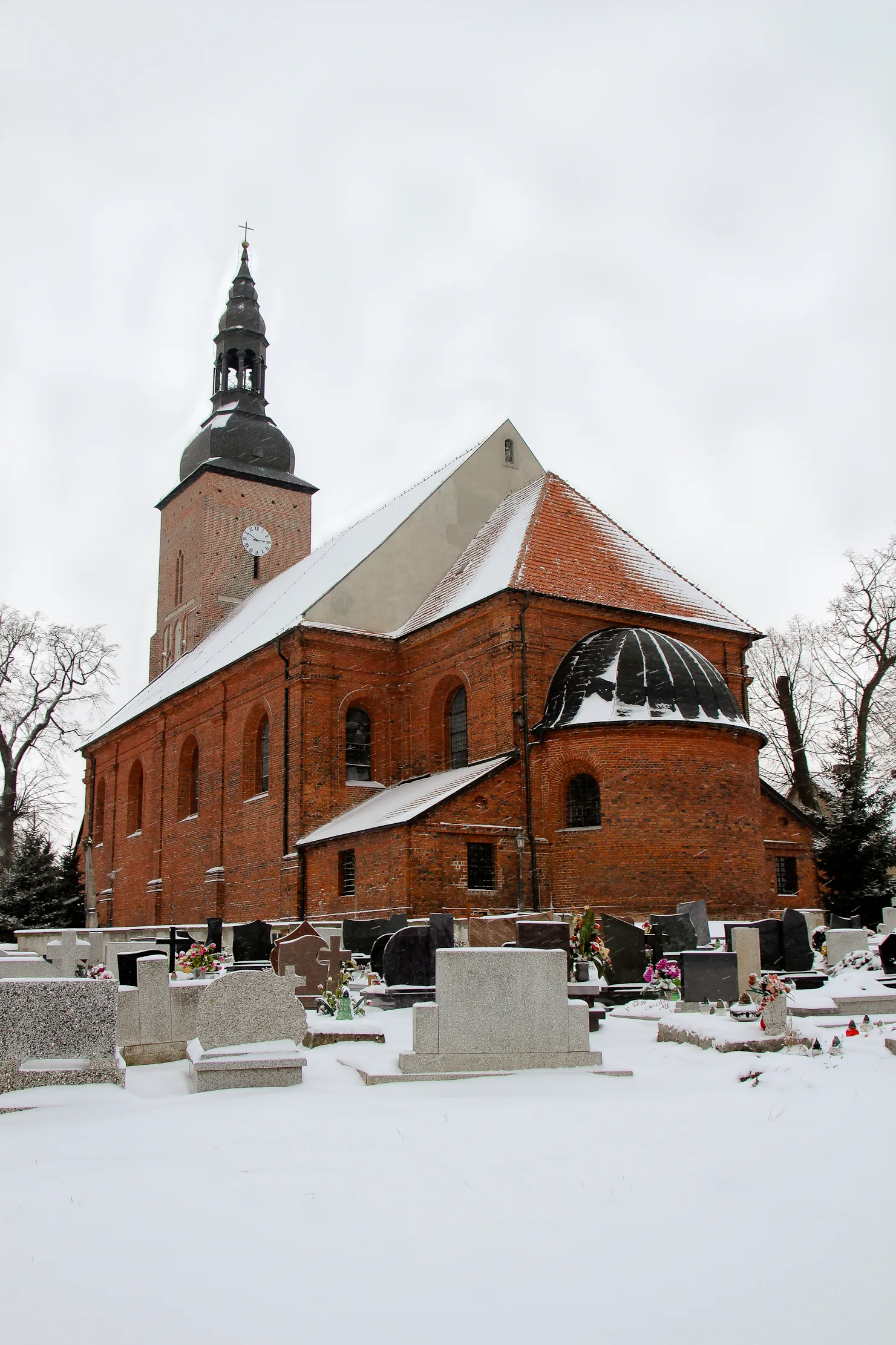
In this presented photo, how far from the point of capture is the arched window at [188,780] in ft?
104

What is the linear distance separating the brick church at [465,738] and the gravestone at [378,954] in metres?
3.83

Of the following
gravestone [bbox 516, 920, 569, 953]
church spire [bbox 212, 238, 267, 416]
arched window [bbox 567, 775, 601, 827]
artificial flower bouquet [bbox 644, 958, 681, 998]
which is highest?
church spire [bbox 212, 238, 267, 416]

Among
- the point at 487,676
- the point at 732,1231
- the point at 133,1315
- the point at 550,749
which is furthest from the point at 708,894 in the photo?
the point at 133,1315

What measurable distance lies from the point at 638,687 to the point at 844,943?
740 centimetres

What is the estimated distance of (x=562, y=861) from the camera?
840 inches

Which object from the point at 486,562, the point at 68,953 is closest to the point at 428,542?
the point at 486,562

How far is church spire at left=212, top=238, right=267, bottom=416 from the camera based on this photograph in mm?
39188

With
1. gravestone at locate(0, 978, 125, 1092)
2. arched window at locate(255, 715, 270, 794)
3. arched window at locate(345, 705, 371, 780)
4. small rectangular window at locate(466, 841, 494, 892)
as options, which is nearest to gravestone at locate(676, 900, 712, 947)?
small rectangular window at locate(466, 841, 494, 892)

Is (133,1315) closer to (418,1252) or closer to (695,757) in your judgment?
(418,1252)

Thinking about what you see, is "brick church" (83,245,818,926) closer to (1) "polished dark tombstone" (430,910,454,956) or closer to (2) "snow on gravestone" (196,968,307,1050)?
(1) "polished dark tombstone" (430,910,454,956)

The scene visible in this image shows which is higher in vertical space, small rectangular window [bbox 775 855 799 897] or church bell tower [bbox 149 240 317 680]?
church bell tower [bbox 149 240 317 680]

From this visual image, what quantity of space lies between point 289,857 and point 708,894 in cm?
884

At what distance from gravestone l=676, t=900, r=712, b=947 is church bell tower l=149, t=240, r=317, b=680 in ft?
75.4

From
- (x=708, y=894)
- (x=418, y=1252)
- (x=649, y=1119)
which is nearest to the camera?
(x=418, y=1252)
